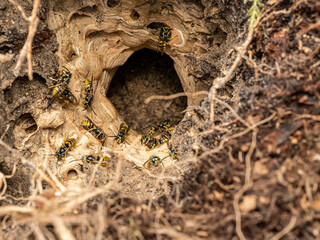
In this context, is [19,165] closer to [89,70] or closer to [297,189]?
[89,70]

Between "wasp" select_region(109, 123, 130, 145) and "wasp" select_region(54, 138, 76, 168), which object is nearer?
"wasp" select_region(54, 138, 76, 168)

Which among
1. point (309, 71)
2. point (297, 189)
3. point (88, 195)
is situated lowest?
point (297, 189)

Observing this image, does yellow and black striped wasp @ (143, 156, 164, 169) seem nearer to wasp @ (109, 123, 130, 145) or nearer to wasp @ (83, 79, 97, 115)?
wasp @ (109, 123, 130, 145)

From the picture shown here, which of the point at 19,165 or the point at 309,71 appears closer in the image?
the point at 309,71

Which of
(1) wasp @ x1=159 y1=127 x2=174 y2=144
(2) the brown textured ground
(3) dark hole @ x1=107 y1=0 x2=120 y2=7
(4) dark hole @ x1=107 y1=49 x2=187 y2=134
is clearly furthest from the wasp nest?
(4) dark hole @ x1=107 y1=49 x2=187 y2=134

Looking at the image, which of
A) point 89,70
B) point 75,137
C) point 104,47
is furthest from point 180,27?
point 75,137

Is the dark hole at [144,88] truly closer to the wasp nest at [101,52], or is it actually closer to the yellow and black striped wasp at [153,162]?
the wasp nest at [101,52]

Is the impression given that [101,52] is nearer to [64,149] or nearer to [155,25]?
[155,25]
